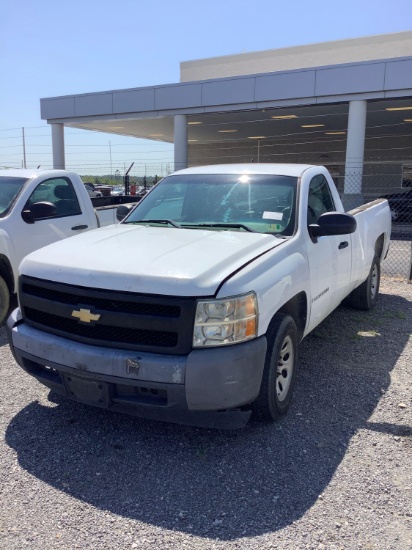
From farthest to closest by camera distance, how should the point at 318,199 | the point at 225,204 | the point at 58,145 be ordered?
the point at 58,145 → the point at 318,199 → the point at 225,204

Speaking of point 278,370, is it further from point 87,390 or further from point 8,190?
point 8,190

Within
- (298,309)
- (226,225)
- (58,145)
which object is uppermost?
(58,145)

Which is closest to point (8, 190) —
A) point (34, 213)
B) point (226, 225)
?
point (34, 213)

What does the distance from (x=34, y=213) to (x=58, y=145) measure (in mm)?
18922

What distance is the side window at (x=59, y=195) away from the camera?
22.0 ft

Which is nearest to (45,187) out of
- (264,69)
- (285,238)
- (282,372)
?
(285,238)

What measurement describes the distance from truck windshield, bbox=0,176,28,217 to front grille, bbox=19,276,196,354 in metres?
3.17

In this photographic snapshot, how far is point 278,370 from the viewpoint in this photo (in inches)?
147

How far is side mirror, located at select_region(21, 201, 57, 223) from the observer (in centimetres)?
623

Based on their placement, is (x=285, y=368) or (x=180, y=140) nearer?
(x=285, y=368)

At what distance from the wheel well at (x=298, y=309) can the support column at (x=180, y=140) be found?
16.9 m

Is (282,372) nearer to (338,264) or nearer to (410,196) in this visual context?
(338,264)

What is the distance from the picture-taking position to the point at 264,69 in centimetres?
3238

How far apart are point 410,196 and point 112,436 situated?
18.3 m
